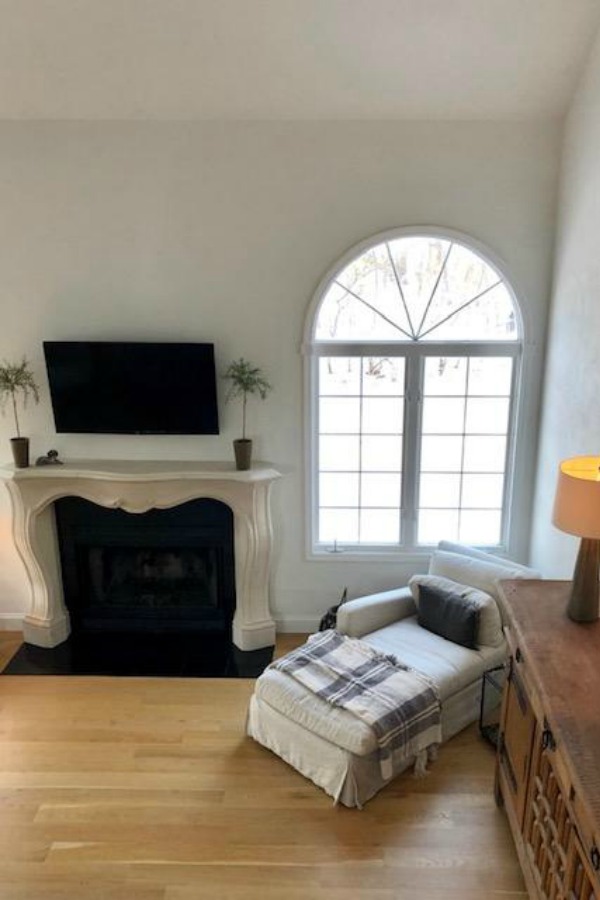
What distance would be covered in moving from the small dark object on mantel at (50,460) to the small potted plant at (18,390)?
0.08 meters

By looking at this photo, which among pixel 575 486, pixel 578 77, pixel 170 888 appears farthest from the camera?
pixel 578 77

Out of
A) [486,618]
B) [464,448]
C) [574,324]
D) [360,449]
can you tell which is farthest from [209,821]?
[574,324]

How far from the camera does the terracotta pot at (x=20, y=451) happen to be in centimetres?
395

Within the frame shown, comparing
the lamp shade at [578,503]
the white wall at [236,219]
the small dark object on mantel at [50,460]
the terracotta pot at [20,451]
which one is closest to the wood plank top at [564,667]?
the lamp shade at [578,503]

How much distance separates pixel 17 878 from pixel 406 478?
2.94 metres

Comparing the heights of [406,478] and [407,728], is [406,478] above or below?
above

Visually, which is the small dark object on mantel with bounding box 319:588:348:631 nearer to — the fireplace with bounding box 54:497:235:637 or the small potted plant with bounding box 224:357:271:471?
the fireplace with bounding box 54:497:235:637

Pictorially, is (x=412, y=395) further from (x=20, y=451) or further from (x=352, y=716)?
(x=20, y=451)

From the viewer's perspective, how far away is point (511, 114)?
3568mm

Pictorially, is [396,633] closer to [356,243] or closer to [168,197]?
[356,243]

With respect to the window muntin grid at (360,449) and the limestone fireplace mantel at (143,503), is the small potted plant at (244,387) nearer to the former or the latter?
the limestone fireplace mantel at (143,503)

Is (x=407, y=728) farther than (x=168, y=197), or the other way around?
(x=168, y=197)

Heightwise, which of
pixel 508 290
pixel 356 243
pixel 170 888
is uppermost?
pixel 356 243

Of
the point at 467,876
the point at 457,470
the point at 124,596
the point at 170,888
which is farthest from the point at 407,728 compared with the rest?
the point at 124,596
